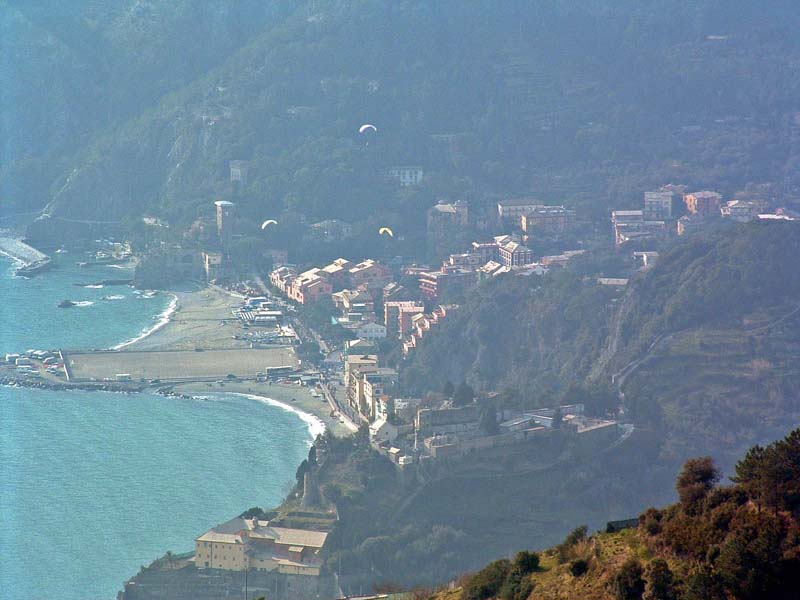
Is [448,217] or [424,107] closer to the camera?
[448,217]

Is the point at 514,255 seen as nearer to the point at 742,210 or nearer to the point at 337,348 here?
the point at 742,210

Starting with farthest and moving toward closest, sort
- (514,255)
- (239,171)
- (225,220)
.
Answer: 1. (239,171)
2. (225,220)
3. (514,255)

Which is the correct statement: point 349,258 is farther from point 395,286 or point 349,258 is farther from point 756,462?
point 756,462

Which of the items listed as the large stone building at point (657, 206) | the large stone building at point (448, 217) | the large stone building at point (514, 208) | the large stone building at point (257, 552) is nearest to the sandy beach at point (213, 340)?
the large stone building at point (257, 552)

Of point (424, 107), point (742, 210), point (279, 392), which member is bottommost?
point (279, 392)

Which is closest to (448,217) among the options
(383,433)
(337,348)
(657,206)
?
(657,206)

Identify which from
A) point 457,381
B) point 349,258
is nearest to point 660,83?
point 349,258

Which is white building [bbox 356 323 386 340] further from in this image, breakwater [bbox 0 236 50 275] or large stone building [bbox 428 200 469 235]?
breakwater [bbox 0 236 50 275]

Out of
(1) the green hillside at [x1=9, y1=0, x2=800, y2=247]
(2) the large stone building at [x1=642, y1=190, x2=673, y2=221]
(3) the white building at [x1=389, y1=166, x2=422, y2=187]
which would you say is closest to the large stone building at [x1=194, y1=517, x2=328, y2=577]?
(1) the green hillside at [x1=9, y1=0, x2=800, y2=247]

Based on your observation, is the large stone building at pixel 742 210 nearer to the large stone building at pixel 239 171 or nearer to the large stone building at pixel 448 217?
the large stone building at pixel 448 217

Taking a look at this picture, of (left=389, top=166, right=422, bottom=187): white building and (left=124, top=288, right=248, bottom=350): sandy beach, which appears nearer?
(left=124, top=288, right=248, bottom=350): sandy beach
